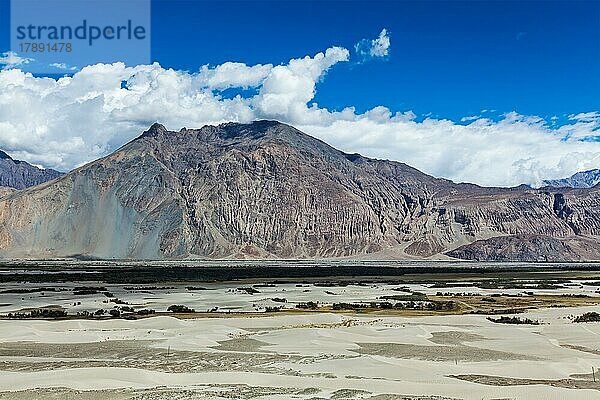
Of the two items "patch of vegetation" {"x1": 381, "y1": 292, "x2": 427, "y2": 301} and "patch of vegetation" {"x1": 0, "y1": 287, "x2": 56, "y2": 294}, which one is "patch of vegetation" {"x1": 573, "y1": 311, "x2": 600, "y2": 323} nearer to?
"patch of vegetation" {"x1": 381, "y1": 292, "x2": 427, "y2": 301}

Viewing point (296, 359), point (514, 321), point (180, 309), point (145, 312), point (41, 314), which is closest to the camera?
point (296, 359)

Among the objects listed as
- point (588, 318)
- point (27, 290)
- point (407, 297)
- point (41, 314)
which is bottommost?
point (588, 318)

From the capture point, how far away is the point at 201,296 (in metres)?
63.9

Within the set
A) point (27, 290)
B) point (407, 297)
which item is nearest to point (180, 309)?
point (407, 297)

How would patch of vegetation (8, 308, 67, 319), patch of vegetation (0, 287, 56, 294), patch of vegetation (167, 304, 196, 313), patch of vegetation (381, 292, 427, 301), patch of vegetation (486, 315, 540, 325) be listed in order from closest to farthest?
patch of vegetation (486, 315, 540, 325) → patch of vegetation (8, 308, 67, 319) → patch of vegetation (167, 304, 196, 313) → patch of vegetation (381, 292, 427, 301) → patch of vegetation (0, 287, 56, 294)

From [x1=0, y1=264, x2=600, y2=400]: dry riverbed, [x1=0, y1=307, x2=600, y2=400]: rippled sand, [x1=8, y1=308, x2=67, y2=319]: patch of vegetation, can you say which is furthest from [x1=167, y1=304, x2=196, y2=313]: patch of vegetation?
[x1=0, y1=307, x2=600, y2=400]: rippled sand

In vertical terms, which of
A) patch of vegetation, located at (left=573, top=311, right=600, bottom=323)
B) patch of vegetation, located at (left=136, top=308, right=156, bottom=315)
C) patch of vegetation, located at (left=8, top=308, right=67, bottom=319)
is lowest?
patch of vegetation, located at (left=573, top=311, right=600, bottom=323)

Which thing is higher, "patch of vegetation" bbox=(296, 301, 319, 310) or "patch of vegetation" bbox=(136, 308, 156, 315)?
"patch of vegetation" bbox=(136, 308, 156, 315)

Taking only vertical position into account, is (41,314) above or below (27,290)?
below

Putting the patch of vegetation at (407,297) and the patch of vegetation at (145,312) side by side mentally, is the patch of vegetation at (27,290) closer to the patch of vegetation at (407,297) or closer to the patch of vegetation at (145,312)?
the patch of vegetation at (145,312)

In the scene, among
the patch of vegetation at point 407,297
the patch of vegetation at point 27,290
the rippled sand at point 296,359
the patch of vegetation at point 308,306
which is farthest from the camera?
the patch of vegetation at point 27,290

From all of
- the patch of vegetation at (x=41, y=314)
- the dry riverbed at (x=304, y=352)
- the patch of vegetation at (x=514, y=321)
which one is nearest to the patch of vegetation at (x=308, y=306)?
the dry riverbed at (x=304, y=352)

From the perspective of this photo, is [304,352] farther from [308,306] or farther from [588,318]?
[308,306]

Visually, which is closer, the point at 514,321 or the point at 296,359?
the point at 296,359
